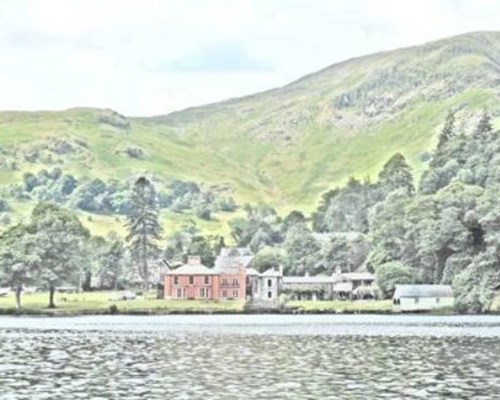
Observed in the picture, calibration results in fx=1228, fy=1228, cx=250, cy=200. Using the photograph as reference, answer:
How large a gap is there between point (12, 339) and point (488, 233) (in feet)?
327

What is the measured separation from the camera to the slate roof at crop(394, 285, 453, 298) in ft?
633

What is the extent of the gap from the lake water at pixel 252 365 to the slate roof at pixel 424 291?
77.3m

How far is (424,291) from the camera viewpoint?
193125 mm

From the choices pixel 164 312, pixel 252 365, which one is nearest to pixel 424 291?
pixel 164 312

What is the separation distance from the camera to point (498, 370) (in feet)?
220

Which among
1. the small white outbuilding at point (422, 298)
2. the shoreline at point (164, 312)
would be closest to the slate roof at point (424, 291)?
the small white outbuilding at point (422, 298)

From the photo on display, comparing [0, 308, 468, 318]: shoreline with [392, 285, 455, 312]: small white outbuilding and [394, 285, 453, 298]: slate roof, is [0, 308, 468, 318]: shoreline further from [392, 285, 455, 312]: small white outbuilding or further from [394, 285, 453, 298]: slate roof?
[394, 285, 453, 298]: slate roof

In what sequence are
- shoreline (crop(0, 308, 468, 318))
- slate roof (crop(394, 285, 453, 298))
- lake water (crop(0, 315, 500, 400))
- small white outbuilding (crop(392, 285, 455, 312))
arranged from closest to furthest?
lake water (crop(0, 315, 500, 400)) → shoreline (crop(0, 308, 468, 318)) → small white outbuilding (crop(392, 285, 455, 312)) → slate roof (crop(394, 285, 453, 298))

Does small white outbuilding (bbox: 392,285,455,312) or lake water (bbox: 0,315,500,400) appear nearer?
lake water (bbox: 0,315,500,400)

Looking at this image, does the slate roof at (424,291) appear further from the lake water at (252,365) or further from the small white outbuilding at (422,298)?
the lake water at (252,365)

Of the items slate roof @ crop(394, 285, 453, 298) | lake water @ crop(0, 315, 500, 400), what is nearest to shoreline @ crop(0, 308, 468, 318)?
slate roof @ crop(394, 285, 453, 298)

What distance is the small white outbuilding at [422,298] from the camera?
7475 inches

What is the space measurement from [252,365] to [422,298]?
124886mm

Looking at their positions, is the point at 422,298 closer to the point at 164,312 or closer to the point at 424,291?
the point at 424,291
